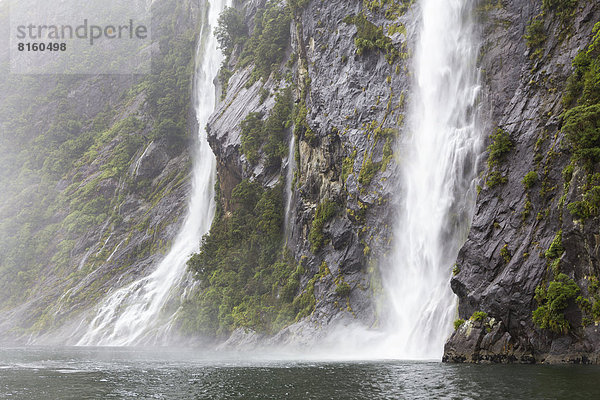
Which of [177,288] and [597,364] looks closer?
Result: [597,364]

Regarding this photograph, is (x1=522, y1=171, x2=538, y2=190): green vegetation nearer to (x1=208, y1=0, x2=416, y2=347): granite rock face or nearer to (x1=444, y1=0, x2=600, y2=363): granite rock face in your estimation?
(x1=444, y1=0, x2=600, y2=363): granite rock face

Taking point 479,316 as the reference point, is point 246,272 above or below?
above

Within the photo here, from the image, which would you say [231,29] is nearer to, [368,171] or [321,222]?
[321,222]

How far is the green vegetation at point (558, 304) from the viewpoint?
21719 millimetres

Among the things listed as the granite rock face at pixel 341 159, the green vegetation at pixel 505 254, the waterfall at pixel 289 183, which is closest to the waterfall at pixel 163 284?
the granite rock face at pixel 341 159

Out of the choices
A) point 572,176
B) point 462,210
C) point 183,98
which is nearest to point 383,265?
point 462,210

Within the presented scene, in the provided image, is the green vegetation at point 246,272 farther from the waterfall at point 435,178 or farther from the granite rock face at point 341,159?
the waterfall at point 435,178

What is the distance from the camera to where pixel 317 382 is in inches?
760

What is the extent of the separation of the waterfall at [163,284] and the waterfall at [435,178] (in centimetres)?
2798

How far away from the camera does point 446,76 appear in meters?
36.4

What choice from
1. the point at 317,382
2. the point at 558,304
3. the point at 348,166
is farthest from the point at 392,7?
the point at 317,382

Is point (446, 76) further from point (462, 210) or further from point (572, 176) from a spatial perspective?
point (572, 176)

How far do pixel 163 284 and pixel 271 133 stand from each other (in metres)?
21.6

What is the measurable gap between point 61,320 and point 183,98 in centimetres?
3654
